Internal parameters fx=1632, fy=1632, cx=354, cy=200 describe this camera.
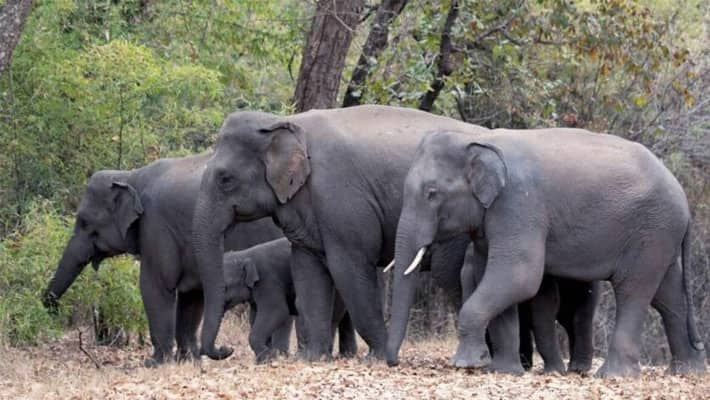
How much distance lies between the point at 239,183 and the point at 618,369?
3.71 metres

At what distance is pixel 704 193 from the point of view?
2594 centimetres

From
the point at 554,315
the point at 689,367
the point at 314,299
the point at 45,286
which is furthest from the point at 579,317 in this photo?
the point at 45,286

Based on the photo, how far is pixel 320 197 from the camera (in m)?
13.9

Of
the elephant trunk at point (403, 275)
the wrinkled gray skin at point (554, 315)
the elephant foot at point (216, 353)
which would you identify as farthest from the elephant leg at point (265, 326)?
the elephant trunk at point (403, 275)

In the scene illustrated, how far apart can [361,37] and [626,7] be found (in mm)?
4854

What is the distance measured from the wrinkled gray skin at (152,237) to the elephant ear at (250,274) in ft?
1.26

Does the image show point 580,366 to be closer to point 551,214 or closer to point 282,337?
point 551,214

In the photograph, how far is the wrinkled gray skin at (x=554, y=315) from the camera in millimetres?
13648

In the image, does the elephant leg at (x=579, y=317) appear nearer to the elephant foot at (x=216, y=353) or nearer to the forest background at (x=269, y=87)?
the elephant foot at (x=216, y=353)

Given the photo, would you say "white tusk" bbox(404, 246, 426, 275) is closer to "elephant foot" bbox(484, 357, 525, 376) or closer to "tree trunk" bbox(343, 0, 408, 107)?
"elephant foot" bbox(484, 357, 525, 376)

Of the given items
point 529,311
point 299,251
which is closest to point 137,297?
point 299,251

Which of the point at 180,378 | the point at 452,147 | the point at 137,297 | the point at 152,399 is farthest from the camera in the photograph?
the point at 137,297

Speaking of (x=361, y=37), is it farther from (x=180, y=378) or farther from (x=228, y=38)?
(x=180, y=378)

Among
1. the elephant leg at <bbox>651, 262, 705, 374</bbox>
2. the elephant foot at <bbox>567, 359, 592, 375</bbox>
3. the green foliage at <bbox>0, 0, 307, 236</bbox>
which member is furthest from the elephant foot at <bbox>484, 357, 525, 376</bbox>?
the green foliage at <bbox>0, 0, 307, 236</bbox>
